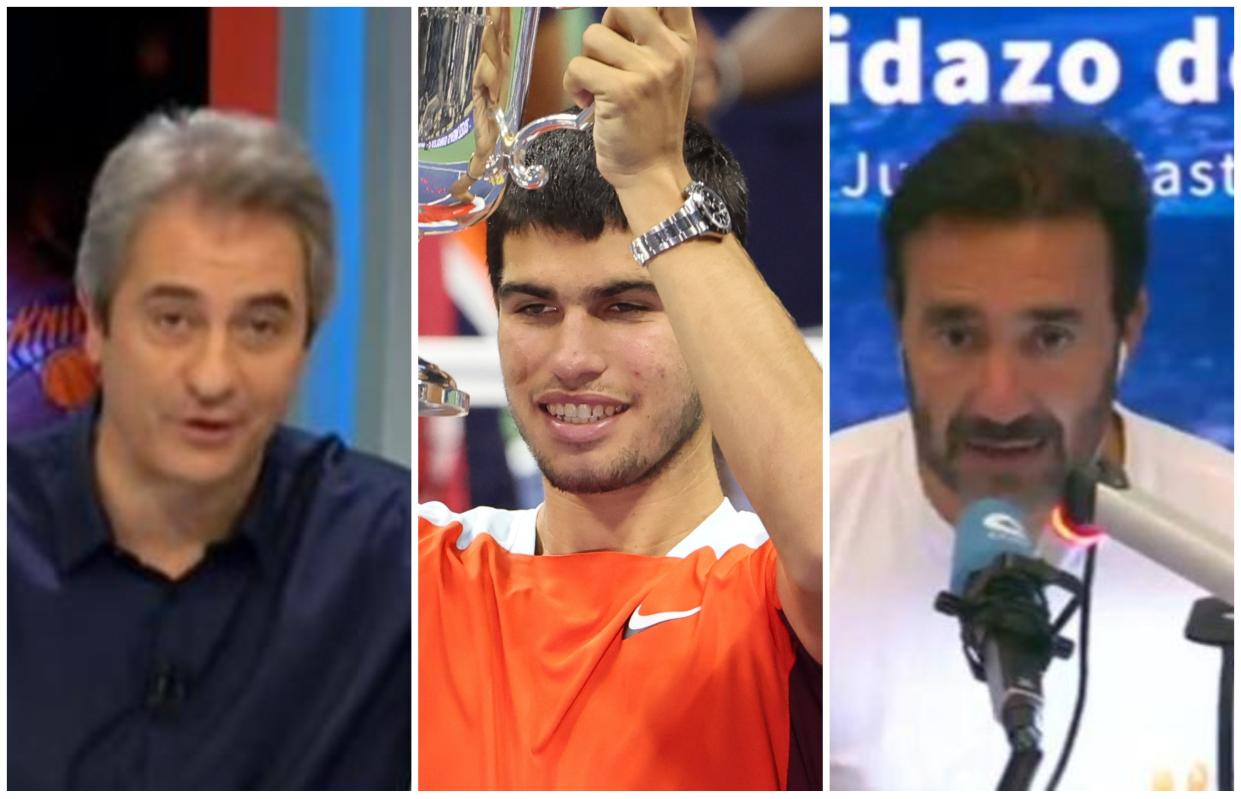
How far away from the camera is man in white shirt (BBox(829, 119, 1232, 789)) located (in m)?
2.50

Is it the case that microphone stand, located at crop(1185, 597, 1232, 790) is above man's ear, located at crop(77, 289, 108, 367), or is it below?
below

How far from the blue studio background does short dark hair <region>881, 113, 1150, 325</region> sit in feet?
0.08

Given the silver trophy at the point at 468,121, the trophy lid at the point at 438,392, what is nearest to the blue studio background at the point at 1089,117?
the silver trophy at the point at 468,121

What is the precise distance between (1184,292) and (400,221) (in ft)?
4.14

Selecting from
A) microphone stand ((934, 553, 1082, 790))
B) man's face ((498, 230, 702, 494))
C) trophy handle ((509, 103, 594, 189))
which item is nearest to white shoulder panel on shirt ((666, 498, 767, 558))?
man's face ((498, 230, 702, 494))

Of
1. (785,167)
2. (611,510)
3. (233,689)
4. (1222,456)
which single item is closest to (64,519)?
(233,689)

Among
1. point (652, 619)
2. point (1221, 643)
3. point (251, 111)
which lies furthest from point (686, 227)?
point (1221, 643)

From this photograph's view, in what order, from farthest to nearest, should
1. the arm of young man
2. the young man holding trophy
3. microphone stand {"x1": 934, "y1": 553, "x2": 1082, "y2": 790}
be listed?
microphone stand {"x1": 934, "y1": 553, "x2": 1082, "y2": 790}, the young man holding trophy, the arm of young man

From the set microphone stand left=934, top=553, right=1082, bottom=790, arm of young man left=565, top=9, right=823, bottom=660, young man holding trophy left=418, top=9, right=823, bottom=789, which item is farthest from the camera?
microphone stand left=934, top=553, right=1082, bottom=790

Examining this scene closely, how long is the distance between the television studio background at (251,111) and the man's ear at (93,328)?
14mm

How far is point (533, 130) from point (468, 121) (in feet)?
0.34

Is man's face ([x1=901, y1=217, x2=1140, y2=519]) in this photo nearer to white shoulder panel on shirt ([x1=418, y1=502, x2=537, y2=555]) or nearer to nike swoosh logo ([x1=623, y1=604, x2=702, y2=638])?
nike swoosh logo ([x1=623, y1=604, x2=702, y2=638])

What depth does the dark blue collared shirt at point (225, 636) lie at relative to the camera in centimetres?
248

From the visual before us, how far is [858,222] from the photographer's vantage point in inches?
99.8
